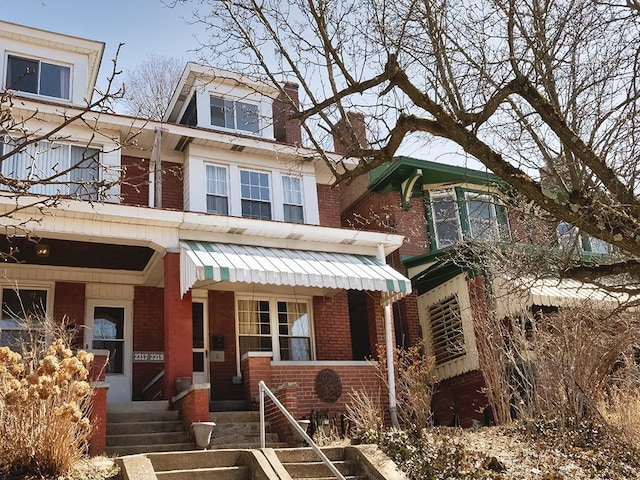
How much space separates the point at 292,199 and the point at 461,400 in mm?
6393

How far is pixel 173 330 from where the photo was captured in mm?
12766

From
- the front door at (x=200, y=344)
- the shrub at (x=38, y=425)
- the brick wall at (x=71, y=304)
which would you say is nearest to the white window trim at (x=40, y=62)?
the brick wall at (x=71, y=304)

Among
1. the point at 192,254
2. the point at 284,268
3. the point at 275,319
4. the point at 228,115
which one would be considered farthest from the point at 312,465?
the point at 228,115

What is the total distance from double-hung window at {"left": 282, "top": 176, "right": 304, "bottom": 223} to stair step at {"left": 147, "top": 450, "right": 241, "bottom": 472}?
29.0 ft

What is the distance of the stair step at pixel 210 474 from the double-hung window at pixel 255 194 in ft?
28.5

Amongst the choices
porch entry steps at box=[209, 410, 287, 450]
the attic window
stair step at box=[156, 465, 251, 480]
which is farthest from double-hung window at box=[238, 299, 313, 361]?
stair step at box=[156, 465, 251, 480]

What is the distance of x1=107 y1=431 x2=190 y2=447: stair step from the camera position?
34.6 ft

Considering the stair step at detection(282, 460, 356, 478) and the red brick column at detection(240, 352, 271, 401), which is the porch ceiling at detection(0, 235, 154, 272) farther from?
the stair step at detection(282, 460, 356, 478)

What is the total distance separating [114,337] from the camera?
50.2ft

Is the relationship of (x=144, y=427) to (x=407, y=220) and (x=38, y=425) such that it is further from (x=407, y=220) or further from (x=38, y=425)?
(x=407, y=220)

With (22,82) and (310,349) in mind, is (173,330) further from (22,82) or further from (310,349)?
(22,82)

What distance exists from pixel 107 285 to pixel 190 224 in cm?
319

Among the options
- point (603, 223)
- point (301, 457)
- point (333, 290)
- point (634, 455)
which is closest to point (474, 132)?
point (603, 223)

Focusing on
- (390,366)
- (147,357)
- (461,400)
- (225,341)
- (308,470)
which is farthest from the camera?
(461,400)
